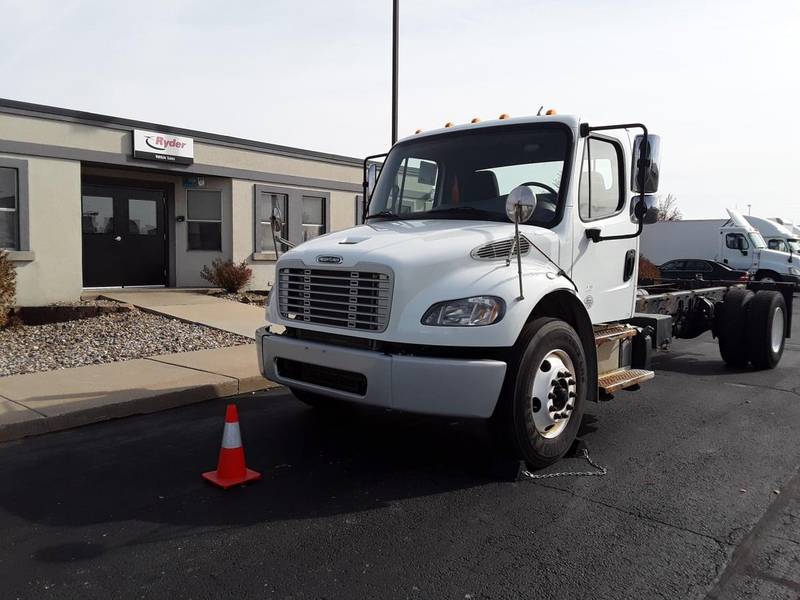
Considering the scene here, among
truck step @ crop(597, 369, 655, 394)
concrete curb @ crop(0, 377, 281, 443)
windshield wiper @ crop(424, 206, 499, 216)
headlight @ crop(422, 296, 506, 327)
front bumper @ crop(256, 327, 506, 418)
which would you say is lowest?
concrete curb @ crop(0, 377, 281, 443)

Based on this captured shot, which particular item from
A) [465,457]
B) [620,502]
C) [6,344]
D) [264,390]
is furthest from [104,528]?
[6,344]

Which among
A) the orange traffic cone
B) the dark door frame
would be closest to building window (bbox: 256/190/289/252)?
the dark door frame

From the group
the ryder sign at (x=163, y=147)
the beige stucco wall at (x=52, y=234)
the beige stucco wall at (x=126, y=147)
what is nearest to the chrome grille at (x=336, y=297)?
the beige stucco wall at (x=52, y=234)

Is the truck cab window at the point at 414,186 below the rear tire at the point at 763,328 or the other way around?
the other way around

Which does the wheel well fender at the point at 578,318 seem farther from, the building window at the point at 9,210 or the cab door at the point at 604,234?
the building window at the point at 9,210

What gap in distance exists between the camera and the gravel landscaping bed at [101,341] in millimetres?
8195

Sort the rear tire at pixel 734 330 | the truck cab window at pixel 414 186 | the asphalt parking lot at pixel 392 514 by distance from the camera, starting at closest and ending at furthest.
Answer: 1. the asphalt parking lot at pixel 392 514
2. the truck cab window at pixel 414 186
3. the rear tire at pixel 734 330

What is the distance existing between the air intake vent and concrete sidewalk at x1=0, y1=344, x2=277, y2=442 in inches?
145

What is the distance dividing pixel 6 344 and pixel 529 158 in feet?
25.3

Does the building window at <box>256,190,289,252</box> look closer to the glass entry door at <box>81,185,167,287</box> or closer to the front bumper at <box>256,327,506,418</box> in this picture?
the glass entry door at <box>81,185,167,287</box>

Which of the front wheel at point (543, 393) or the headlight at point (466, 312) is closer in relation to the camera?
the headlight at point (466, 312)

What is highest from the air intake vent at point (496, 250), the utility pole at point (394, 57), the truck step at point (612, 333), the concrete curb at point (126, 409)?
the utility pole at point (394, 57)

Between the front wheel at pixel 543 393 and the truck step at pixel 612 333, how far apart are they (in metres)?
0.52

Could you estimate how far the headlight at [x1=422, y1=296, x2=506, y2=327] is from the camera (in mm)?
4121
